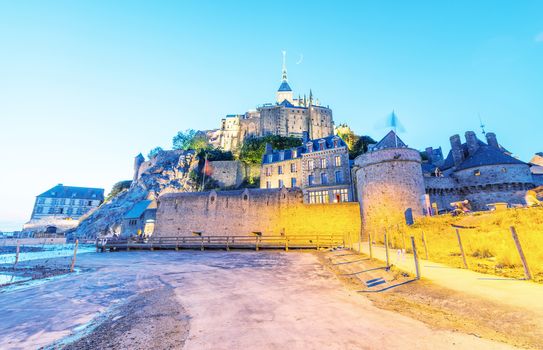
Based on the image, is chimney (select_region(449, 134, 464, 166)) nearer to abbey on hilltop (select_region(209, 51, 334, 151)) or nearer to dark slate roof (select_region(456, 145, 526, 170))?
dark slate roof (select_region(456, 145, 526, 170))

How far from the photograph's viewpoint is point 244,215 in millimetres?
27656

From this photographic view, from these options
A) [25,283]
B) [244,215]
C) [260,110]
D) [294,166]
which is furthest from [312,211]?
[260,110]

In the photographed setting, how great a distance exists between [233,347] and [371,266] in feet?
25.6

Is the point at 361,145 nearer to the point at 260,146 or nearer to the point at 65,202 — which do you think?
the point at 260,146

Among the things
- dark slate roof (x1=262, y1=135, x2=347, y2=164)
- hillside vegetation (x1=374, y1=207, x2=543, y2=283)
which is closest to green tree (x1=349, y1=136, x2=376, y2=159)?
dark slate roof (x1=262, y1=135, x2=347, y2=164)

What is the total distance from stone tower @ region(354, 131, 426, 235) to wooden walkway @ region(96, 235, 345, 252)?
4.07 m

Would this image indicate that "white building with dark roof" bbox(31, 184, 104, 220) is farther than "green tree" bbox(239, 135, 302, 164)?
Yes

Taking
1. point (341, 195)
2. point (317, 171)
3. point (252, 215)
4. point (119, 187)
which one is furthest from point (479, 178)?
point (119, 187)

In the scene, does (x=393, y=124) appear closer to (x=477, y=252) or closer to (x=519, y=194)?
(x=519, y=194)

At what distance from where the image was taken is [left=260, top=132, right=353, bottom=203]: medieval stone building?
29.7 metres

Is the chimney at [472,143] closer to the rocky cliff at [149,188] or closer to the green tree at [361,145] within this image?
the green tree at [361,145]

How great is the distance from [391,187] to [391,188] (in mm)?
90

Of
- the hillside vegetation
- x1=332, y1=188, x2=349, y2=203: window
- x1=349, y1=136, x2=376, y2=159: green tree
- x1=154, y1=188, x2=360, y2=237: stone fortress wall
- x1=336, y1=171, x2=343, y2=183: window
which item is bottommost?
the hillside vegetation

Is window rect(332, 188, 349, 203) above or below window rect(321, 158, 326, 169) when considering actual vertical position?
below
